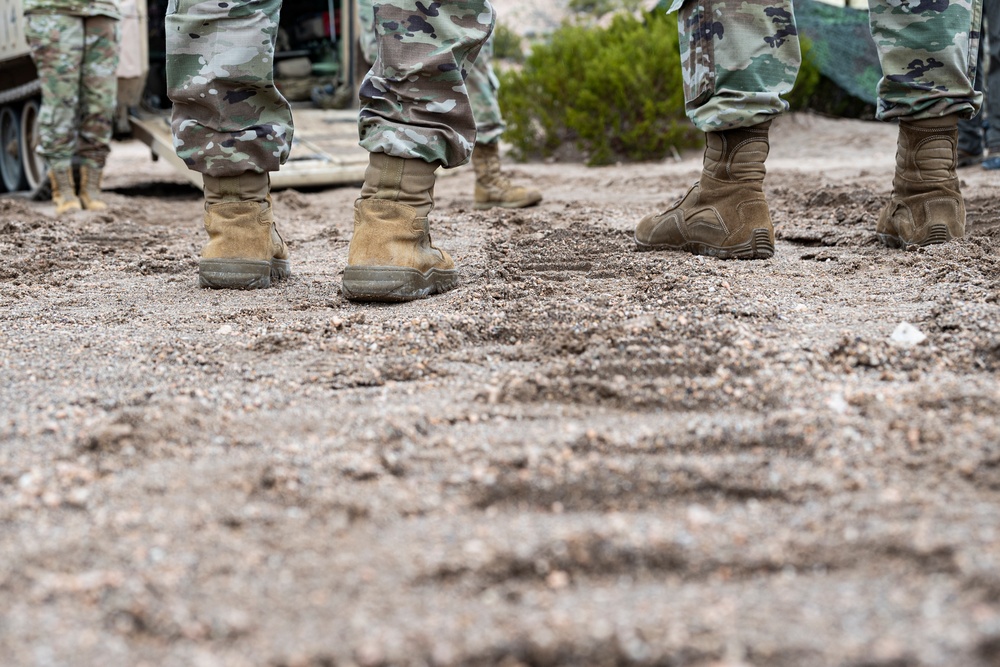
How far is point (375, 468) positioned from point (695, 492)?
0.37 m

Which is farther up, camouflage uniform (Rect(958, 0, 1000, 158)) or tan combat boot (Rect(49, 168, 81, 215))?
camouflage uniform (Rect(958, 0, 1000, 158))

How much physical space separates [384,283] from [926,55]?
56.0 inches

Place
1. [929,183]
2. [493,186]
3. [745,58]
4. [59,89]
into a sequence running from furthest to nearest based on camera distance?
[59,89]
[493,186]
[929,183]
[745,58]

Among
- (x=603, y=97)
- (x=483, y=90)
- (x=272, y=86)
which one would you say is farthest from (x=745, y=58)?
(x=603, y=97)

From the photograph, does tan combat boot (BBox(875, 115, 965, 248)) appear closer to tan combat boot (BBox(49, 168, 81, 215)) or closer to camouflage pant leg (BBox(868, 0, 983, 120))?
camouflage pant leg (BBox(868, 0, 983, 120))

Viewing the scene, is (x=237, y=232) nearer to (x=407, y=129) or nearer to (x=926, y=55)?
(x=407, y=129)

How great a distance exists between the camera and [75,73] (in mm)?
4816

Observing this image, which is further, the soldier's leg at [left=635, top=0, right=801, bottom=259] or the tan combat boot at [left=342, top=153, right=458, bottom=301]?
the soldier's leg at [left=635, top=0, right=801, bottom=259]

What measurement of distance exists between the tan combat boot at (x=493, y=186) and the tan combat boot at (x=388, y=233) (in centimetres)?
200

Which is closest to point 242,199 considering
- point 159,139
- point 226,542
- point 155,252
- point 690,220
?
point 155,252

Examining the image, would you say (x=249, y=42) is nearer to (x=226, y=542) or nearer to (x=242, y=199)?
(x=242, y=199)

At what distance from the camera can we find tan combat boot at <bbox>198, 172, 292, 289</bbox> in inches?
91.1

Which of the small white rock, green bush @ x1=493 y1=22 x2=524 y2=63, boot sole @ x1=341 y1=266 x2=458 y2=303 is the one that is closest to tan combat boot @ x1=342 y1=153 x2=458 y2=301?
boot sole @ x1=341 y1=266 x2=458 y2=303

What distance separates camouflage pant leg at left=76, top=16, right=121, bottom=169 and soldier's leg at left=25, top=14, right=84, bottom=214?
41 mm
